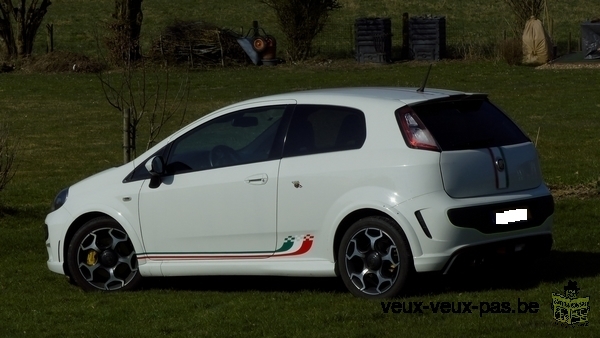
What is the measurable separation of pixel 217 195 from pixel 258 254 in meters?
0.54

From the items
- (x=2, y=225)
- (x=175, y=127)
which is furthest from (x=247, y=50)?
(x=2, y=225)

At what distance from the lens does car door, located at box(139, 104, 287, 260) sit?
28.1 feet

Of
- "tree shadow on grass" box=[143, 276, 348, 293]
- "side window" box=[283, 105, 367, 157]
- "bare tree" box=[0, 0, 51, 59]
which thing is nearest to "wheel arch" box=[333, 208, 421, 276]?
"side window" box=[283, 105, 367, 157]

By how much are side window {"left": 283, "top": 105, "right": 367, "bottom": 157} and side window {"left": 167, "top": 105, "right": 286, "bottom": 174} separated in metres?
0.19

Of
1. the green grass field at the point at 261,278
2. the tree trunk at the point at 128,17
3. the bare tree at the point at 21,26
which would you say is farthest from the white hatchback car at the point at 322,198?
the bare tree at the point at 21,26

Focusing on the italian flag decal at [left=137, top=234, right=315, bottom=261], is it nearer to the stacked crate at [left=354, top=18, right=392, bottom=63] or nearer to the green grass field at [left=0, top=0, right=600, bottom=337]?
the green grass field at [left=0, top=0, right=600, bottom=337]

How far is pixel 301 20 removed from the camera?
1505 inches

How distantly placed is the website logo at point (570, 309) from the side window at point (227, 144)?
2.40 metres

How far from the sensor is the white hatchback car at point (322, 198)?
26.0 feet

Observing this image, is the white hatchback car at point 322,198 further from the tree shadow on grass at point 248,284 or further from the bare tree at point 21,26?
the bare tree at point 21,26

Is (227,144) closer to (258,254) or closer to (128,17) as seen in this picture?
(258,254)

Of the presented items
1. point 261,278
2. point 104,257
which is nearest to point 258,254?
point 261,278

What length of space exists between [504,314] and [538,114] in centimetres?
1810

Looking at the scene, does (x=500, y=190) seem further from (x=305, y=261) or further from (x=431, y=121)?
(x=305, y=261)
